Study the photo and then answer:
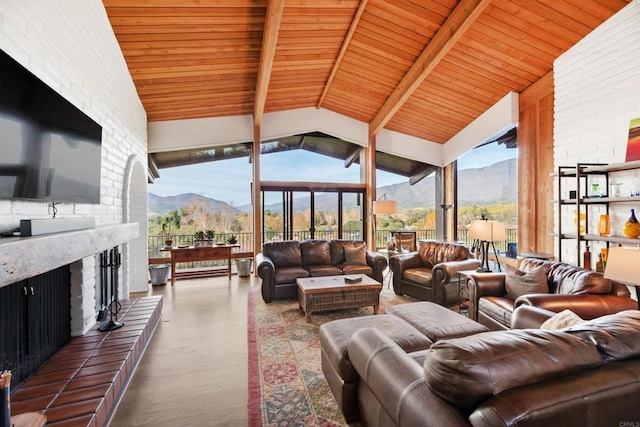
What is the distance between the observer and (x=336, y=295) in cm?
356

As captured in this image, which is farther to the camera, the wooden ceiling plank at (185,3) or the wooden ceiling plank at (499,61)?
the wooden ceiling plank at (499,61)

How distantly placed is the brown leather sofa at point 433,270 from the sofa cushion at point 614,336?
2.66 metres

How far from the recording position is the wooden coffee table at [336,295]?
3477 millimetres

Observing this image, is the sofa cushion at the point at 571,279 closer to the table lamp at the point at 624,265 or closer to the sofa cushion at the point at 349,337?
the table lamp at the point at 624,265

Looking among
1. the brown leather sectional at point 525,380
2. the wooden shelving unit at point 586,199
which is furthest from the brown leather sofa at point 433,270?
the brown leather sectional at point 525,380

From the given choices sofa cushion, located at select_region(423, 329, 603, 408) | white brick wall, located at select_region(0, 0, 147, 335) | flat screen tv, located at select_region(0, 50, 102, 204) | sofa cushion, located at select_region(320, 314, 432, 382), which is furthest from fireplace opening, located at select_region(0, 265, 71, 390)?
sofa cushion, located at select_region(423, 329, 603, 408)

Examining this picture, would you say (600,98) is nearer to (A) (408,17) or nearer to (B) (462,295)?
(A) (408,17)

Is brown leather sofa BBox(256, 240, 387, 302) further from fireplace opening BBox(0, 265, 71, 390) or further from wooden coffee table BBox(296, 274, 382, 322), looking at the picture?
fireplace opening BBox(0, 265, 71, 390)

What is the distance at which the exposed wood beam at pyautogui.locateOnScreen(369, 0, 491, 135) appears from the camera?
3.28 m

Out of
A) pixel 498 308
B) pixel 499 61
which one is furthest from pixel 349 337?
pixel 499 61

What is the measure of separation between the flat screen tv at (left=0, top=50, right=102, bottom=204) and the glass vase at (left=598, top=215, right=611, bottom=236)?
5224 millimetres

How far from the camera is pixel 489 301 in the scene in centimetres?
296

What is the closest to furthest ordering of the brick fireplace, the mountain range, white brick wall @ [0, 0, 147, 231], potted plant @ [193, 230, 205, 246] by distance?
the brick fireplace → white brick wall @ [0, 0, 147, 231] → the mountain range → potted plant @ [193, 230, 205, 246]

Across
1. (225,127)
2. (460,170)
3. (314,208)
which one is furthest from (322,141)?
(460,170)
